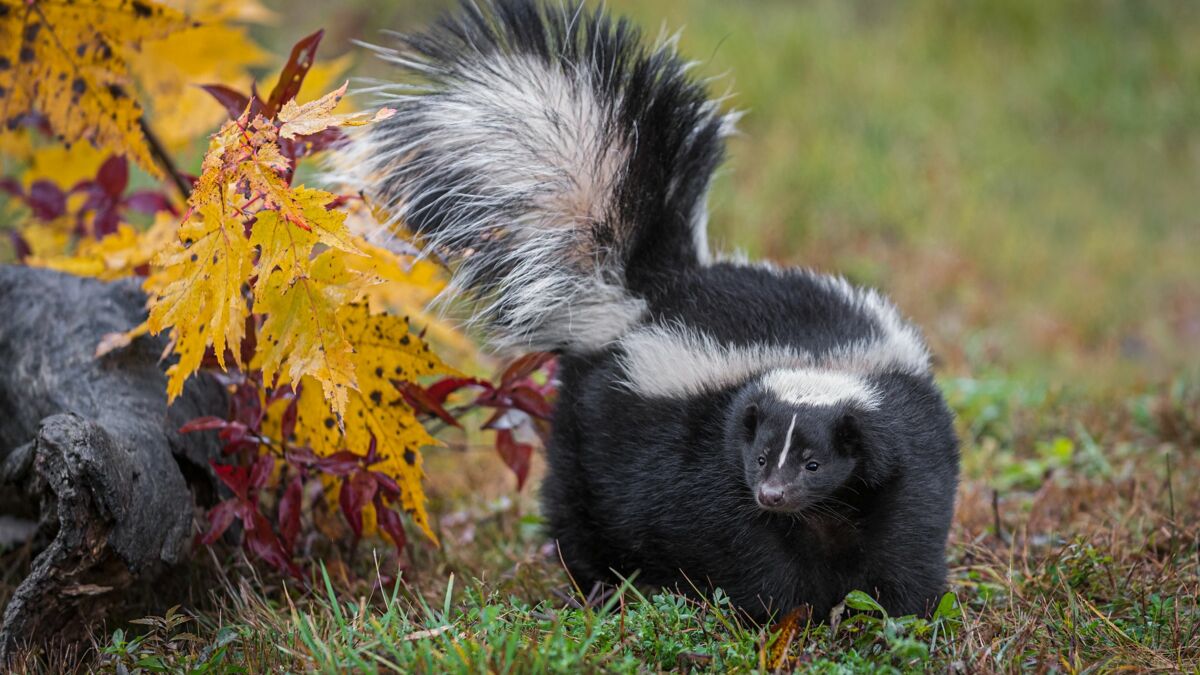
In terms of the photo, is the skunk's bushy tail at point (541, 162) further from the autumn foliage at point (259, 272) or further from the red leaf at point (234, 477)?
the red leaf at point (234, 477)

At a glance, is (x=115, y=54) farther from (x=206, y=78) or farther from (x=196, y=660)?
(x=196, y=660)

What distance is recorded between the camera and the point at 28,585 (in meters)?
3.24

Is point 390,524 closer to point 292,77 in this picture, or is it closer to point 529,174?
point 529,174

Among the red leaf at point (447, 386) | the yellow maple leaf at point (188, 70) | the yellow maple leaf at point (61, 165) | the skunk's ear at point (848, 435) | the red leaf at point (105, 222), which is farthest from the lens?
the yellow maple leaf at point (61, 165)

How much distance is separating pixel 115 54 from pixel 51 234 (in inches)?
40.1

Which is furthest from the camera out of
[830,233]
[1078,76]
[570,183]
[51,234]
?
[1078,76]

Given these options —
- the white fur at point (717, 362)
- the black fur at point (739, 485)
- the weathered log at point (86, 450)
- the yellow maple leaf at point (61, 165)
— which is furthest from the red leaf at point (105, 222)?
the white fur at point (717, 362)

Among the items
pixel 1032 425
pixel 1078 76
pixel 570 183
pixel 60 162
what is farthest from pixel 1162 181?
pixel 60 162

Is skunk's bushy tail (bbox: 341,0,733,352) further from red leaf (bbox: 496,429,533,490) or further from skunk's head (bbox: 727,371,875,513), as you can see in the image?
skunk's head (bbox: 727,371,875,513)

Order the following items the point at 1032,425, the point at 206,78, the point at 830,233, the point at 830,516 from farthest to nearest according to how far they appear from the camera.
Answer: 1. the point at 830,233
2. the point at 1032,425
3. the point at 206,78
4. the point at 830,516

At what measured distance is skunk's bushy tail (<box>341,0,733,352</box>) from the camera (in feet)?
12.6

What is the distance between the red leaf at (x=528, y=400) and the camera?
13.0ft

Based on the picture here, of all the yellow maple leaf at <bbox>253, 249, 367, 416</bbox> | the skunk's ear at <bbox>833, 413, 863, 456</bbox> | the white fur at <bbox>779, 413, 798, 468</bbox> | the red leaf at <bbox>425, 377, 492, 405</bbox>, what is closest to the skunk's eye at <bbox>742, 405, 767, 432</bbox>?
the white fur at <bbox>779, 413, 798, 468</bbox>

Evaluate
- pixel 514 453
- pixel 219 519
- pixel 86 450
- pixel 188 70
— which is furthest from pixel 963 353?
pixel 86 450
